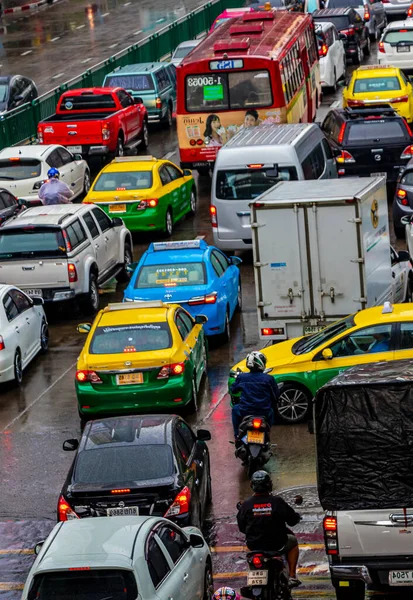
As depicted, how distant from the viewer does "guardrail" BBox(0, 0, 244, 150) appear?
3703 cm

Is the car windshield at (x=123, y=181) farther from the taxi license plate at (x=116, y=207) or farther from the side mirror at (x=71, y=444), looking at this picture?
the side mirror at (x=71, y=444)

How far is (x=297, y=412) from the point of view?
716 inches

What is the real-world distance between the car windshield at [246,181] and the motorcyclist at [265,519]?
14.2 metres

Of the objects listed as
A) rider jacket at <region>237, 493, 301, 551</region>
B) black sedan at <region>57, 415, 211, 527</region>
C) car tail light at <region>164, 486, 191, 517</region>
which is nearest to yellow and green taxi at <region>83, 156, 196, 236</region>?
black sedan at <region>57, 415, 211, 527</region>

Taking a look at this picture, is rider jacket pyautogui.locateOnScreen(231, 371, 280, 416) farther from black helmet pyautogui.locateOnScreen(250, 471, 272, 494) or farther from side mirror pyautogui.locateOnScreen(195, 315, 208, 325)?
black helmet pyautogui.locateOnScreen(250, 471, 272, 494)

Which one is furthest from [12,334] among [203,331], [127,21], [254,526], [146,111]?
[127,21]

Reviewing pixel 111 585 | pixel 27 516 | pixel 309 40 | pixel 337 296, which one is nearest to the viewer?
pixel 111 585

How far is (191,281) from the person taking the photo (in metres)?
21.9

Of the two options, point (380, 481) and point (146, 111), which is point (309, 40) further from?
point (380, 481)

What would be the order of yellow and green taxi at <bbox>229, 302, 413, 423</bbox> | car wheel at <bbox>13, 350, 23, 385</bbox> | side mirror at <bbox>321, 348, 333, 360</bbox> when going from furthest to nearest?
car wheel at <bbox>13, 350, 23, 385</bbox> → side mirror at <bbox>321, 348, 333, 360</bbox> → yellow and green taxi at <bbox>229, 302, 413, 423</bbox>

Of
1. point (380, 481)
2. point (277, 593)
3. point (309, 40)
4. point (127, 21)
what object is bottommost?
point (127, 21)

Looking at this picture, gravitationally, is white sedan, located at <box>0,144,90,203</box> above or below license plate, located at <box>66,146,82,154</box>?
above

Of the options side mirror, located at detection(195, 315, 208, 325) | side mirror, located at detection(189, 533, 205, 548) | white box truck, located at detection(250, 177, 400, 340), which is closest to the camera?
side mirror, located at detection(189, 533, 205, 548)

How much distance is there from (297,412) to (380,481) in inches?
255
